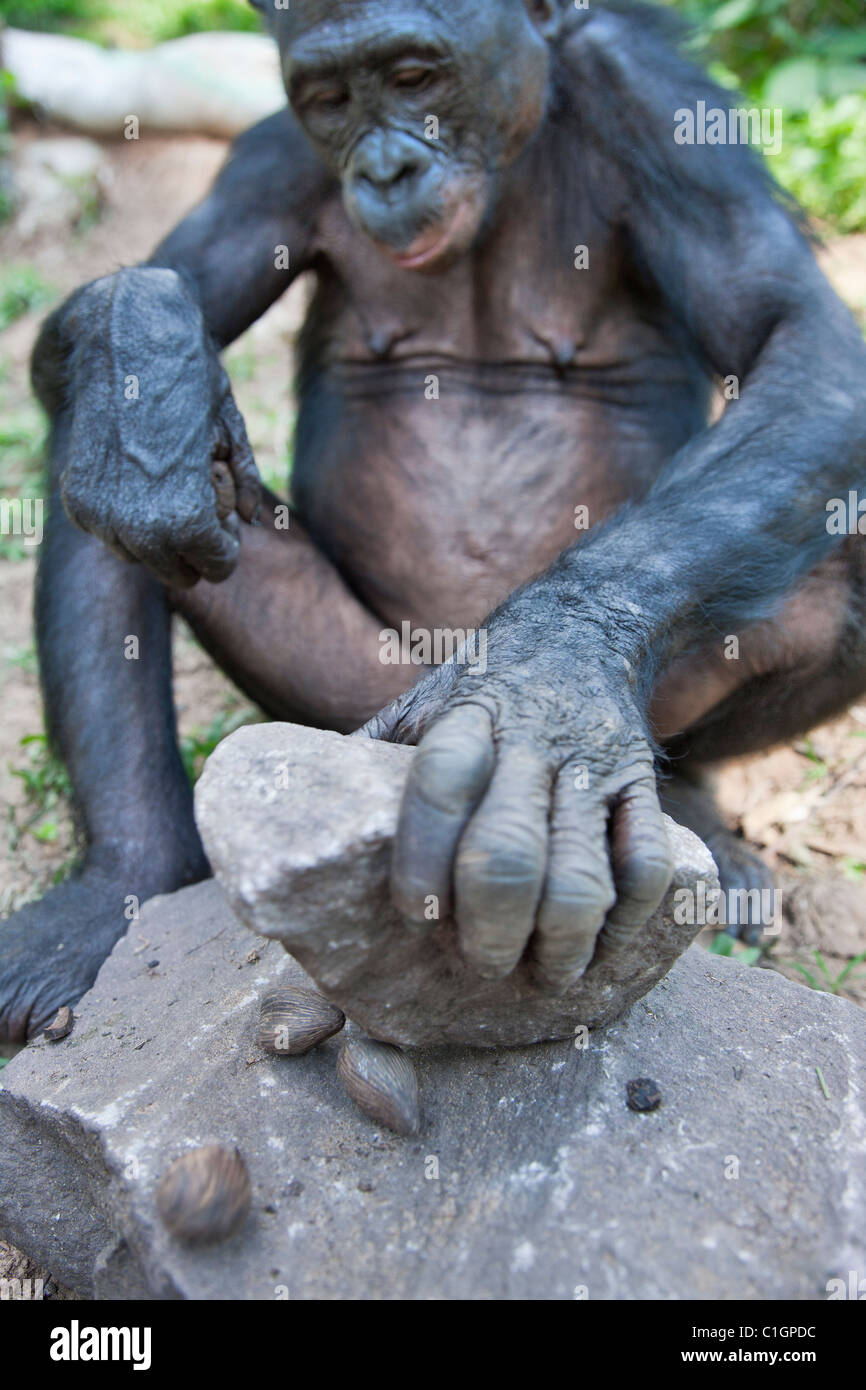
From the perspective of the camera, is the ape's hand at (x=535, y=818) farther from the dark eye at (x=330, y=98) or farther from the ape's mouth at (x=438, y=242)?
the dark eye at (x=330, y=98)

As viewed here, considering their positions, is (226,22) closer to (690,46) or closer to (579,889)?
(690,46)

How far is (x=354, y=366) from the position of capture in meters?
2.99

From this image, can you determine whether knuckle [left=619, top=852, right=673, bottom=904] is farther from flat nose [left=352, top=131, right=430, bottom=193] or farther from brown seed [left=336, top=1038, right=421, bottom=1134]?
flat nose [left=352, top=131, right=430, bottom=193]

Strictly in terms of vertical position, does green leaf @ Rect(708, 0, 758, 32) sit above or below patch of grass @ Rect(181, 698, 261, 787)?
above

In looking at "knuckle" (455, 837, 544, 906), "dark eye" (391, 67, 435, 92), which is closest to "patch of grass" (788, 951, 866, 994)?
"knuckle" (455, 837, 544, 906)

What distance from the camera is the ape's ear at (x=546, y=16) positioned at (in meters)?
2.60

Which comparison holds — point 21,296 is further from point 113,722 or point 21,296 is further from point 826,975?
point 826,975

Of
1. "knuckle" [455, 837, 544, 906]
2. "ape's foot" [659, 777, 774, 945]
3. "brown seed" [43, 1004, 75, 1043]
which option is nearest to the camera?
"knuckle" [455, 837, 544, 906]

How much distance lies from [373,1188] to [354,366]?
2.03 m

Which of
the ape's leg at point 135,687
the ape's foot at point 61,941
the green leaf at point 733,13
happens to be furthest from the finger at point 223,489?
the green leaf at point 733,13

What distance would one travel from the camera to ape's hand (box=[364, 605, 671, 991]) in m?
1.47

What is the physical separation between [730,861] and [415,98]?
Result: 183cm

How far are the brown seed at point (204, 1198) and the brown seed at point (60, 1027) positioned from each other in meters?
0.59

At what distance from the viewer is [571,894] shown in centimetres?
150
